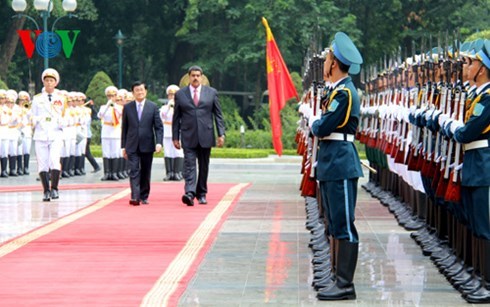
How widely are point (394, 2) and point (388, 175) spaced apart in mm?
35030

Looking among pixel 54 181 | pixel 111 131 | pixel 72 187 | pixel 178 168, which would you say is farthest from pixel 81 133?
pixel 54 181

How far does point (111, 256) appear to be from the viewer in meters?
13.1

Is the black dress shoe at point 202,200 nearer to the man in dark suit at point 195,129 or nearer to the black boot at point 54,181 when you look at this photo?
the man in dark suit at point 195,129

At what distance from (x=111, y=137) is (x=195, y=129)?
864cm

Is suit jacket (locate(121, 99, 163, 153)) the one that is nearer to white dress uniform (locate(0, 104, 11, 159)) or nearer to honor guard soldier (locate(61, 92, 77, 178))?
honor guard soldier (locate(61, 92, 77, 178))

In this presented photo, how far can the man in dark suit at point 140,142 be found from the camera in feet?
65.8

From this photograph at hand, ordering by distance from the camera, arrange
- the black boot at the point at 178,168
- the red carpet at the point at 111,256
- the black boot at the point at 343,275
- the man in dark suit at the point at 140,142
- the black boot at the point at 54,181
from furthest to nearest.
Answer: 1. the black boot at the point at 178,168
2. the black boot at the point at 54,181
3. the man in dark suit at the point at 140,142
4. the red carpet at the point at 111,256
5. the black boot at the point at 343,275

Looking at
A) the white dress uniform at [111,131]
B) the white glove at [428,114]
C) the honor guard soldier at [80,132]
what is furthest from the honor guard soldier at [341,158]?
the honor guard soldier at [80,132]

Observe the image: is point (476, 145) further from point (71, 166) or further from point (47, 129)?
point (71, 166)

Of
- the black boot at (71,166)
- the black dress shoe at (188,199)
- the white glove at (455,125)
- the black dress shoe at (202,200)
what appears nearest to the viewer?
the white glove at (455,125)

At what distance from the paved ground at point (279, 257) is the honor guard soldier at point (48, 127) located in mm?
561

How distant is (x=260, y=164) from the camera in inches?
1362

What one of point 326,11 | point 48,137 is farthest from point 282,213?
point 326,11

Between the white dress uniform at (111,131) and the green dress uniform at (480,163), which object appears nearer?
the green dress uniform at (480,163)
